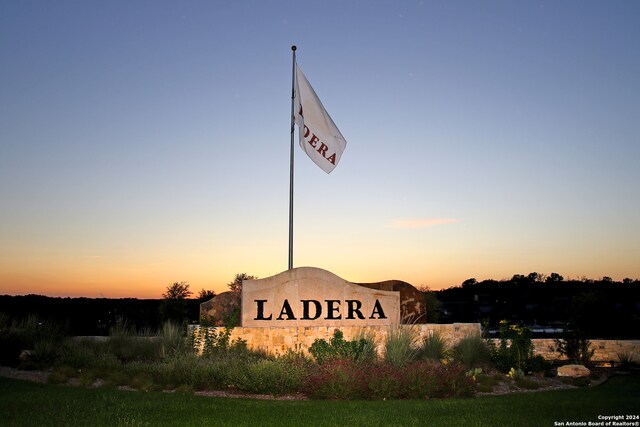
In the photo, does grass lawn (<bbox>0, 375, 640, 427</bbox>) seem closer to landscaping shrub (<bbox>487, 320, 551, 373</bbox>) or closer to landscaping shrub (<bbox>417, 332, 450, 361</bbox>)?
landscaping shrub (<bbox>487, 320, 551, 373</bbox>)

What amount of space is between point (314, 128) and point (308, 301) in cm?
576

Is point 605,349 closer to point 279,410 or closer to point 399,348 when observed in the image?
point 399,348

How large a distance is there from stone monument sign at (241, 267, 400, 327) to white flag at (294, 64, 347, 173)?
3.79m

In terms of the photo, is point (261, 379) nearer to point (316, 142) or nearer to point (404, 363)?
point (404, 363)

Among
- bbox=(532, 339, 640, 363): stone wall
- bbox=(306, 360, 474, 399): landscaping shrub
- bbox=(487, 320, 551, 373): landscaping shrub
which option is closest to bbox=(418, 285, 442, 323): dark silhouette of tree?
bbox=(532, 339, 640, 363): stone wall

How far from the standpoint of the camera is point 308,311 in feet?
64.0

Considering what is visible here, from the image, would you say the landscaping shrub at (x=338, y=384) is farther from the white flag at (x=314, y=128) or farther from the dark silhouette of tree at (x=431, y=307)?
the dark silhouette of tree at (x=431, y=307)

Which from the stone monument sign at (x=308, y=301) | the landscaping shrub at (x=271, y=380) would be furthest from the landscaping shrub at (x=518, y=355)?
the landscaping shrub at (x=271, y=380)

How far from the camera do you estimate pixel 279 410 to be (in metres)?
10.8

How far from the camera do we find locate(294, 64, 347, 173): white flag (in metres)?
19.6

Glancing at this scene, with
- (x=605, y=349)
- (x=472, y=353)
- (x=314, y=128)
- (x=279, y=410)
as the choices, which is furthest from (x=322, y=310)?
(x=605, y=349)

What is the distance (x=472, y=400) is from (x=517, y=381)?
3.51 metres

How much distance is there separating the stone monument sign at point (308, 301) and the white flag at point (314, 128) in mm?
3787

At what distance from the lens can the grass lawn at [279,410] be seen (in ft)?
31.7
